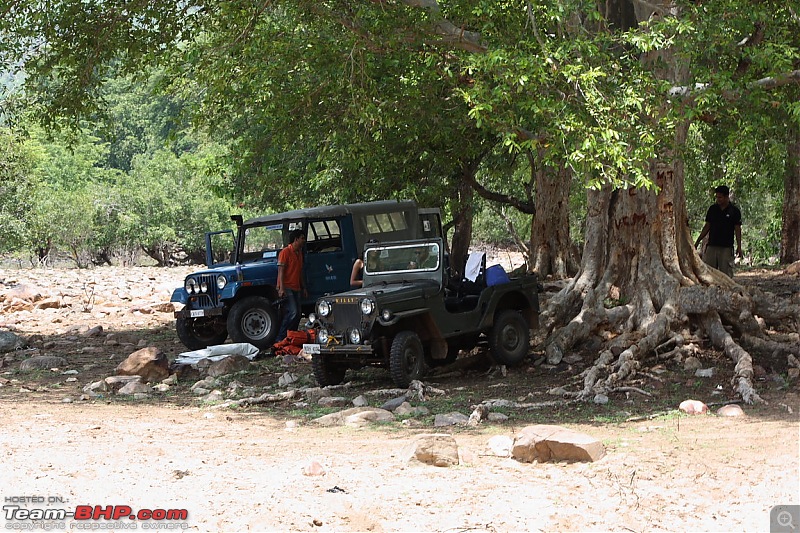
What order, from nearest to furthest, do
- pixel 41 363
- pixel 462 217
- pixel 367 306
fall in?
pixel 367 306 < pixel 41 363 < pixel 462 217

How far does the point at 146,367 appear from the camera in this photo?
11711 millimetres

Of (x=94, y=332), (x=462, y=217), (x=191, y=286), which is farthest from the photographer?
(x=462, y=217)

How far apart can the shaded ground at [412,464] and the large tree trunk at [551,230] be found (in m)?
8.74

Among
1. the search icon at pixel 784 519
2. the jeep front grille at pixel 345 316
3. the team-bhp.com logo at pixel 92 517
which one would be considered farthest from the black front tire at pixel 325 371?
the search icon at pixel 784 519

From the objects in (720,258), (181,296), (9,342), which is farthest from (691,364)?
(9,342)

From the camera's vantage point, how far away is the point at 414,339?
412 inches

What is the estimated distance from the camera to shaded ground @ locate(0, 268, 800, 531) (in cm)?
560

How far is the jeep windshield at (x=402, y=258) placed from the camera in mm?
11195

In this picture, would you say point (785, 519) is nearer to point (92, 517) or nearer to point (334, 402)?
point (92, 517)

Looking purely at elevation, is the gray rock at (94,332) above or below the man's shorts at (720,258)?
below

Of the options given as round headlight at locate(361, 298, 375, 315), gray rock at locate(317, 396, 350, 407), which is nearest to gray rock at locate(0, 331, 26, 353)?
gray rock at locate(317, 396, 350, 407)

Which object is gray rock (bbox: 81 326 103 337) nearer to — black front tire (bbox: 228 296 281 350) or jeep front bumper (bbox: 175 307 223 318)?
jeep front bumper (bbox: 175 307 223 318)

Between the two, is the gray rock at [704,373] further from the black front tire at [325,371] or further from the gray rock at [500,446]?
the gray rock at [500,446]

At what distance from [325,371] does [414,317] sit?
1.12 metres
